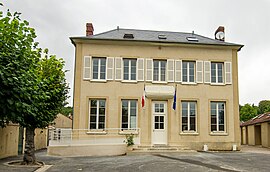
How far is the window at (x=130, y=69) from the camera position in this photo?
2091cm

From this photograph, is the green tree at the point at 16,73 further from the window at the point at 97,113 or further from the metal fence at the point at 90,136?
the window at the point at 97,113

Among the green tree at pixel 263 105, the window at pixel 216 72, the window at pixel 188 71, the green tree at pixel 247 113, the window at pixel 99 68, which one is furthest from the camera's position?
the green tree at pixel 263 105

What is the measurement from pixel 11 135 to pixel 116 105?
6409mm

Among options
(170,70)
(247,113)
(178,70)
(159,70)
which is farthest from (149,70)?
(247,113)

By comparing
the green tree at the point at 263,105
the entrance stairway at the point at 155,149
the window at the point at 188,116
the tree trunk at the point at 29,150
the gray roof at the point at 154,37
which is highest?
the gray roof at the point at 154,37

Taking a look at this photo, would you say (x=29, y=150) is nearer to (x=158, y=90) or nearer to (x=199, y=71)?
(x=158, y=90)

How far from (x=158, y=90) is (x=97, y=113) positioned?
4162 mm

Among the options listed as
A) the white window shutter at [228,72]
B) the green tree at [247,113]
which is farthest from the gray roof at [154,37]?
the green tree at [247,113]

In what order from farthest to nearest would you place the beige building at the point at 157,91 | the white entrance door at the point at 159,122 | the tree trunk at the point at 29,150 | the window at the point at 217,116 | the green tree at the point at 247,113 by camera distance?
the green tree at the point at 247,113 → the window at the point at 217,116 → the white entrance door at the point at 159,122 → the beige building at the point at 157,91 → the tree trunk at the point at 29,150

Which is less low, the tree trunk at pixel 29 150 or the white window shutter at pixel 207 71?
the white window shutter at pixel 207 71

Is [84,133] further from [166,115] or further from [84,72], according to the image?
[166,115]

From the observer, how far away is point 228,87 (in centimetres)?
2127

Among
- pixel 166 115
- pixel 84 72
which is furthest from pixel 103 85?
pixel 166 115

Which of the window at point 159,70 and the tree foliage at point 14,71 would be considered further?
the window at point 159,70
